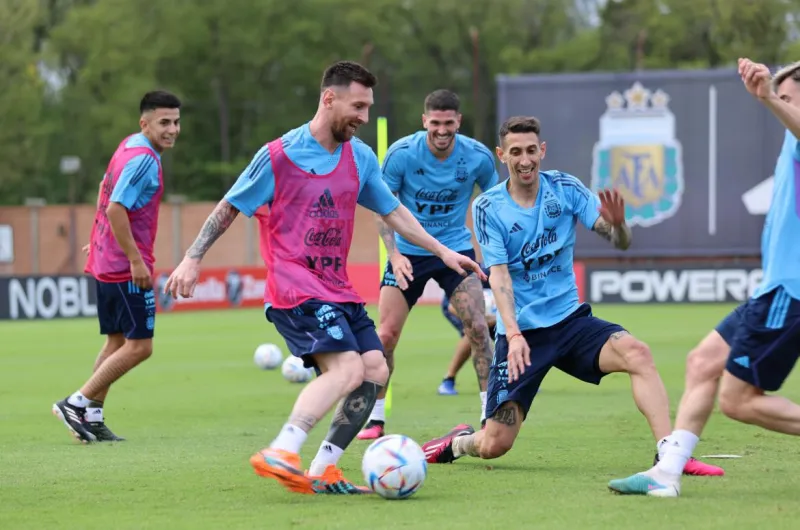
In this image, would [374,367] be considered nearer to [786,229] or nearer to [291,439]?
[291,439]

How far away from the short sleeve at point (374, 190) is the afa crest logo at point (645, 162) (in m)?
25.0

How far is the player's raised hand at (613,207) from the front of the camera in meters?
7.56

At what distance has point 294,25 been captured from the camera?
60.3 m

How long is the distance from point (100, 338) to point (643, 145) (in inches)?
584

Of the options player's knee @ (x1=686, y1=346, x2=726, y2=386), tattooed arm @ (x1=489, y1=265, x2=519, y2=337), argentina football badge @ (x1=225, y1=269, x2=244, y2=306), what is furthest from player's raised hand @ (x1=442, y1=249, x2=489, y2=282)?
argentina football badge @ (x1=225, y1=269, x2=244, y2=306)

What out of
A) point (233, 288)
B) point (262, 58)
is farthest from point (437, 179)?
point (262, 58)

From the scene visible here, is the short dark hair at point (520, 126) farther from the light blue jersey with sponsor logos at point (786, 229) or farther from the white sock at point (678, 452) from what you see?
the white sock at point (678, 452)

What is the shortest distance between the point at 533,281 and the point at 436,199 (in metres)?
2.63

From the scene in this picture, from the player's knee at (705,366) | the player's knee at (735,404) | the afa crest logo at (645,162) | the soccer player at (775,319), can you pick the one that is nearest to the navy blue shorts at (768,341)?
the soccer player at (775,319)

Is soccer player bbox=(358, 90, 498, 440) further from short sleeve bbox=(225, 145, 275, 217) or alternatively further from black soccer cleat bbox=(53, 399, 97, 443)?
short sleeve bbox=(225, 145, 275, 217)

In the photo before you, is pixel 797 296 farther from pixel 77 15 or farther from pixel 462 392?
pixel 77 15

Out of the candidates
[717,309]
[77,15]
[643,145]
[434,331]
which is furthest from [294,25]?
[434,331]

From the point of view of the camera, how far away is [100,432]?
10203 millimetres

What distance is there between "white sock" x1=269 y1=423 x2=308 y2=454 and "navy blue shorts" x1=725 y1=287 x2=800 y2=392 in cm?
221
